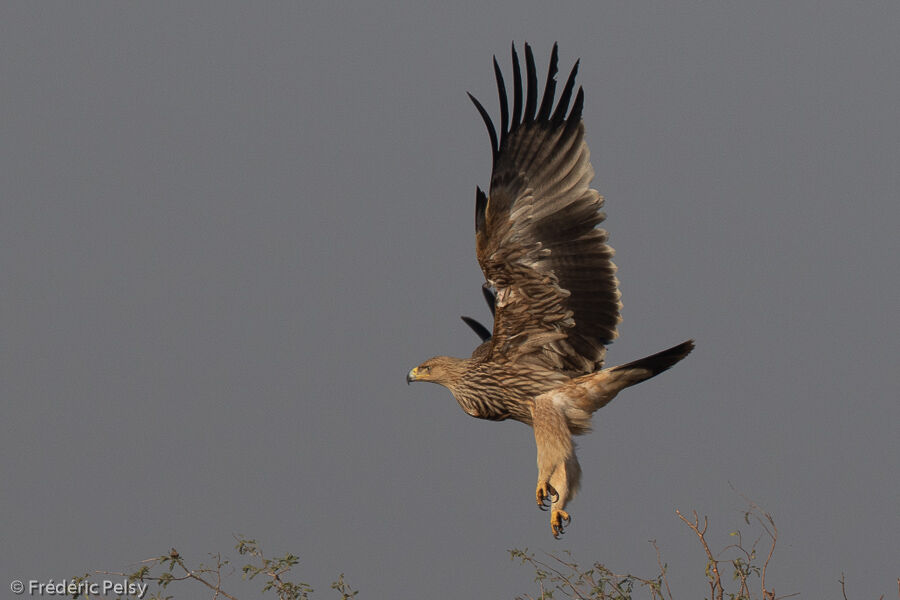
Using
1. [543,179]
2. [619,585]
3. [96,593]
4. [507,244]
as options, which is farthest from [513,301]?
[96,593]

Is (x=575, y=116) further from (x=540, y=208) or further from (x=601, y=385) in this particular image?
(x=601, y=385)

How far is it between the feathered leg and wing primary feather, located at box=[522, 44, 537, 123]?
6.93 feet

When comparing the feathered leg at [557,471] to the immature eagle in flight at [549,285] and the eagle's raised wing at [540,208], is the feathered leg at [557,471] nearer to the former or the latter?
the immature eagle in flight at [549,285]

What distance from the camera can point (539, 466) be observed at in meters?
6.50

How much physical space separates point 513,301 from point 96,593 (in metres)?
3.26

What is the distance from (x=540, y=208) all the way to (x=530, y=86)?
0.82 m

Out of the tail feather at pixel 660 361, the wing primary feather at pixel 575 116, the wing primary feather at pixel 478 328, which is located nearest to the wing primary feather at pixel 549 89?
the wing primary feather at pixel 575 116

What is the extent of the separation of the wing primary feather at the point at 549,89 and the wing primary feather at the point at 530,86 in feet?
0.20

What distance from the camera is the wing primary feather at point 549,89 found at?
6.43 m

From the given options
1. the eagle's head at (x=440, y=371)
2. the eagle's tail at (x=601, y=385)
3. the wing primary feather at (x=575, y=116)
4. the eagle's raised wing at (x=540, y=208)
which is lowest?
the eagle's tail at (x=601, y=385)

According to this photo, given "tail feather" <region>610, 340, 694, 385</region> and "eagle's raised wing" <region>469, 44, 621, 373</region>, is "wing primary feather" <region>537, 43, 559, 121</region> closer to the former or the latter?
"eagle's raised wing" <region>469, 44, 621, 373</region>

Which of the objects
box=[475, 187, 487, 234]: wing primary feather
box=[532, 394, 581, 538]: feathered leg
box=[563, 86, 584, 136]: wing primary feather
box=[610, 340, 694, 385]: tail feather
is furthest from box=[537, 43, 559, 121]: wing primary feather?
box=[532, 394, 581, 538]: feathered leg

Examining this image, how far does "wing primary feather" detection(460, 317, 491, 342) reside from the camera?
823 centimetres

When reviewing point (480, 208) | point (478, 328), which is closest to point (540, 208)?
point (480, 208)
